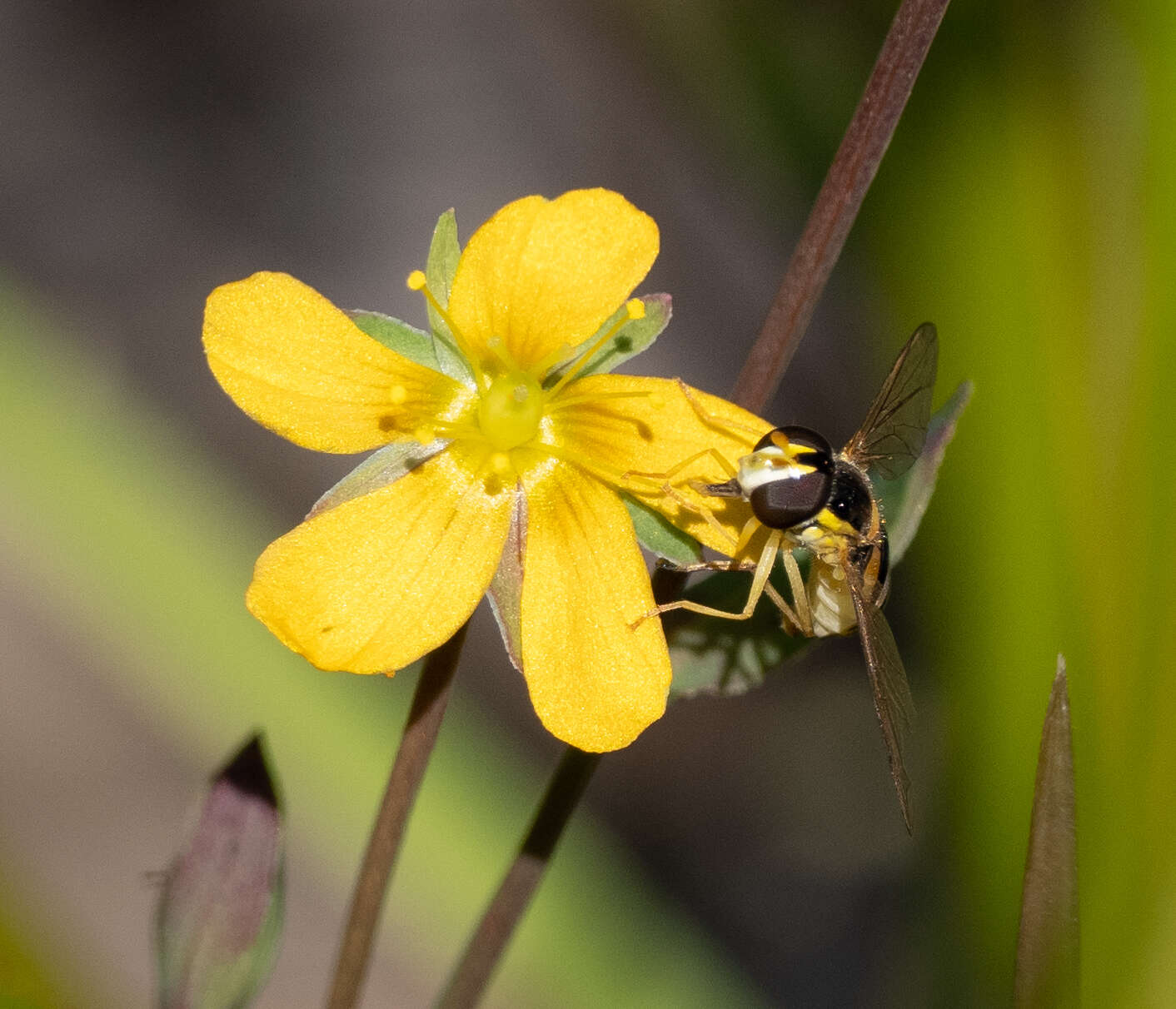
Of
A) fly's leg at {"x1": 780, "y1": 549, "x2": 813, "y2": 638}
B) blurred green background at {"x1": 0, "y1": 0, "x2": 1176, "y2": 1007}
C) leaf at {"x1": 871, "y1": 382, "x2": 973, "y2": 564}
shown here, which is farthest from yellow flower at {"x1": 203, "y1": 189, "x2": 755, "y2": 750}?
blurred green background at {"x1": 0, "y1": 0, "x2": 1176, "y2": 1007}

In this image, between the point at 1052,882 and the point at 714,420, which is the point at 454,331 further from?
the point at 1052,882

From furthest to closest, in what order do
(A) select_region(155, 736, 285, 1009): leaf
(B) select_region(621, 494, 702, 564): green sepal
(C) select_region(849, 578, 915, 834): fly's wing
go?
(A) select_region(155, 736, 285, 1009): leaf → (B) select_region(621, 494, 702, 564): green sepal → (C) select_region(849, 578, 915, 834): fly's wing

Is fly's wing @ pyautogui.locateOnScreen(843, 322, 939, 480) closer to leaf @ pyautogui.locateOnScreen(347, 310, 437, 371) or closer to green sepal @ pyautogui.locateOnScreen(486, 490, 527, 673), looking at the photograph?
green sepal @ pyautogui.locateOnScreen(486, 490, 527, 673)

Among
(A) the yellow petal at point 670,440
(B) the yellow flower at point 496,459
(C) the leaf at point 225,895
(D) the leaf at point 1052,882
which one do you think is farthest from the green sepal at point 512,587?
(D) the leaf at point 1052,882

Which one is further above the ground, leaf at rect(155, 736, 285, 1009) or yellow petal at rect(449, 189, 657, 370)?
yellow petal at rect(449, 189, 657, 370)

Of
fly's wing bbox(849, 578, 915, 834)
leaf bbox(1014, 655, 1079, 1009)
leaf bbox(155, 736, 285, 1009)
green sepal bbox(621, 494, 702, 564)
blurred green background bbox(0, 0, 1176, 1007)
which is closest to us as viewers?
leaf bbox(1014, 655, 1079, 1009)

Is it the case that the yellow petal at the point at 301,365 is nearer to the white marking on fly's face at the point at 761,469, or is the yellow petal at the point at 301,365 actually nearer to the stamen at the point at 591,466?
the stamen at the point at 591,466

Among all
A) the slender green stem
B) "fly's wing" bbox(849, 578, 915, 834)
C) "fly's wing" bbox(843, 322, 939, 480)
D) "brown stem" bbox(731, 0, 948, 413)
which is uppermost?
"brown stem" bbox(731, 0, 948, 413)
